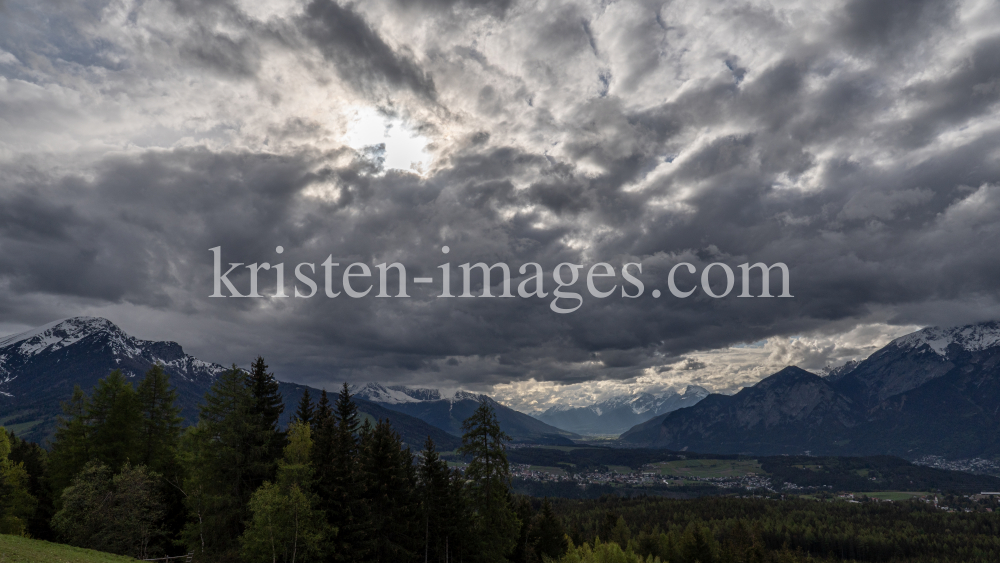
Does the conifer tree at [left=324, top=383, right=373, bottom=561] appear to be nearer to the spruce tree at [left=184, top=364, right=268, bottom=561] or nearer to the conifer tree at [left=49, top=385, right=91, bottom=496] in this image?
the spruce tree at [left=184, top=364, right=268, bottom=561]

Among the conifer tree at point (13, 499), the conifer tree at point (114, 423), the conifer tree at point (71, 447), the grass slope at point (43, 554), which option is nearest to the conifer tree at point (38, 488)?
the conifer tree at point (13, 499)

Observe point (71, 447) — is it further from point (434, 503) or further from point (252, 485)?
point (434, 503)

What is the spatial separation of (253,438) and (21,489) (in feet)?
107

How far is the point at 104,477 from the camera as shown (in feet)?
175

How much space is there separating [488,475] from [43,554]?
A: 37342 mm

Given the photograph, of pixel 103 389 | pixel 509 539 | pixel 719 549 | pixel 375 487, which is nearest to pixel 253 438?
pixel 375 487

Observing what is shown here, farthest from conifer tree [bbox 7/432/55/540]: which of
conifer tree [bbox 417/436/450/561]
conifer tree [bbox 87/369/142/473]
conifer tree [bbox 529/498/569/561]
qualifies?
conifer tree [bbox 529/498/569/561]

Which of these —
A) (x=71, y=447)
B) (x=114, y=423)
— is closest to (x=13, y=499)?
(x=71, y=447)

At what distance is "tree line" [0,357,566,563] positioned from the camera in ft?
156

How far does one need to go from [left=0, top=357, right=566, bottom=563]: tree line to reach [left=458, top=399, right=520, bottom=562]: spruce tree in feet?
0.51

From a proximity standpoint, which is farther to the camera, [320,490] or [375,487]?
[375,487]

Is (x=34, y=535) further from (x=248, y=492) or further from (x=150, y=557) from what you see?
(x=248, y=492)

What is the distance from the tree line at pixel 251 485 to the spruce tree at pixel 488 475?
6.1 inches

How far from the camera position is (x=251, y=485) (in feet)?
168
